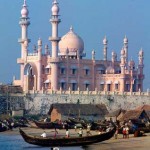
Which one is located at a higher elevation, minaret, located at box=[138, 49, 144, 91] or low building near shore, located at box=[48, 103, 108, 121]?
minaret, located at box=[138, 49, 144, 91]

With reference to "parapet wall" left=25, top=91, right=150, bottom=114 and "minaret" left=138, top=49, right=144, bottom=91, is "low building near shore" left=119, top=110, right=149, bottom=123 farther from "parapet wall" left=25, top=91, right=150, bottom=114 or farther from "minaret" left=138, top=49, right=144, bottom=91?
"minaret" left=138, top=49, right=144, bottom=91

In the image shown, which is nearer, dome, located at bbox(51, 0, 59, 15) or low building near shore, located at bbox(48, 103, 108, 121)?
low building near shore, located at bbox(48, 103, 108, 121)

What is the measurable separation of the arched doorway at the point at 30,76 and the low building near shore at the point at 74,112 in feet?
61.4

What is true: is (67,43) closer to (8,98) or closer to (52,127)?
(8,98)

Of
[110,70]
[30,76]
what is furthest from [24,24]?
[110,70]

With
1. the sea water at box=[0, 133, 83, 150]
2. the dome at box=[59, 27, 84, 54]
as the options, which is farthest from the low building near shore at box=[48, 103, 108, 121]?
the dome at box=[59, 27, 84, 54]

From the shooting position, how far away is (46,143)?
146 ft

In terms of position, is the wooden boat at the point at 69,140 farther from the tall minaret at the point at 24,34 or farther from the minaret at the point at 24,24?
the minaret at the point at 24,24

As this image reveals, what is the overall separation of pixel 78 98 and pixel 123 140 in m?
39.8

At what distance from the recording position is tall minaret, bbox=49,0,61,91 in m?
89.9

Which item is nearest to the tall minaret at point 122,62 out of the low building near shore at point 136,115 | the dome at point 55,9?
the dome at point 55,9

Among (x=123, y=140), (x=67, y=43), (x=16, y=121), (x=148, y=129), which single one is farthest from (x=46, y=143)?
(x=67, y=43)

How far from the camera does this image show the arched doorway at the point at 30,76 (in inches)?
3748

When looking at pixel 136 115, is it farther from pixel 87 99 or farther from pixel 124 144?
pixel 124 144
